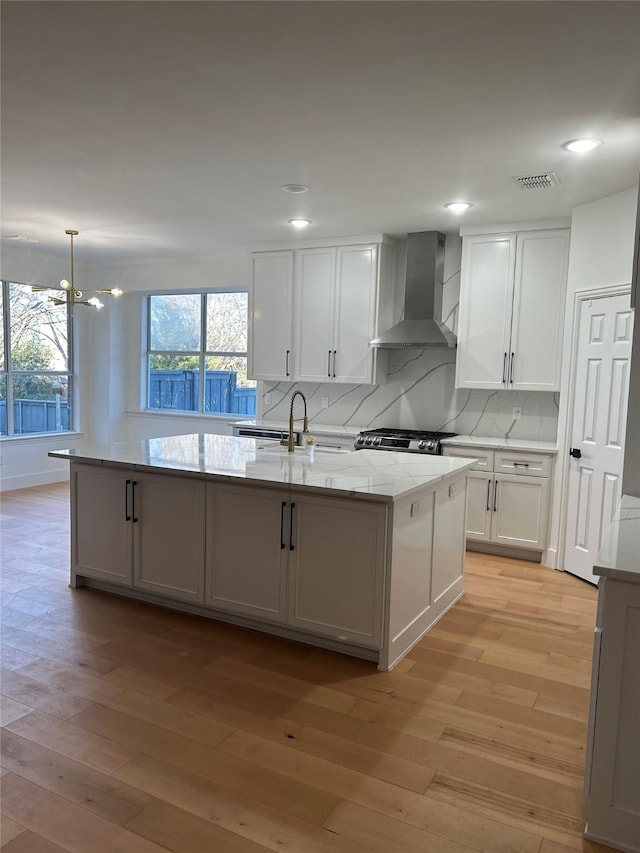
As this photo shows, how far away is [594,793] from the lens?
77.8 inches

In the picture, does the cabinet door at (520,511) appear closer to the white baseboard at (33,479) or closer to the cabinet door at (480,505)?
the cabinet door at (480,505)

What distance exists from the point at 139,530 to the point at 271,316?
3147 mm

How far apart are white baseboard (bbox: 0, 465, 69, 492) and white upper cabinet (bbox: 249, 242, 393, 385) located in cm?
293

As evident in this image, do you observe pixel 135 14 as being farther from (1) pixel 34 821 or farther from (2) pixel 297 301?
(2) pixel 297 301

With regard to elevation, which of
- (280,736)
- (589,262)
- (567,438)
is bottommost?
(280,736)

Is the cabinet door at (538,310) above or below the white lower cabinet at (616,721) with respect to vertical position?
above

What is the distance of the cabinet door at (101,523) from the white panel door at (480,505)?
2652mm

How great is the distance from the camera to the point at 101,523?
3.92m

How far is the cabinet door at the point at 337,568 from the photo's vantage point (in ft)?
9.91

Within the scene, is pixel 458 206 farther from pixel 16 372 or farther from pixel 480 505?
pixel 16 372

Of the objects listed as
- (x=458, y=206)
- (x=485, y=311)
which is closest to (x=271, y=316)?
(x=485, y=311)

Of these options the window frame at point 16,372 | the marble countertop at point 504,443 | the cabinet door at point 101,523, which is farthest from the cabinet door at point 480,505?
the window frame at point 16,372

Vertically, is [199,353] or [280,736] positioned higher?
[199,353]

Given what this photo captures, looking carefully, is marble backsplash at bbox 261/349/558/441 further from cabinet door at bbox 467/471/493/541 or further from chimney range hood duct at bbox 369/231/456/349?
cabinet door at bbox 467/471/493/541
